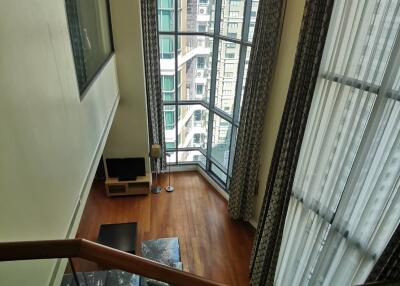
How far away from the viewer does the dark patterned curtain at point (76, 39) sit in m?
2.08

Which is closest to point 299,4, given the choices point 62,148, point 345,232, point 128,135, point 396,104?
point 396,104

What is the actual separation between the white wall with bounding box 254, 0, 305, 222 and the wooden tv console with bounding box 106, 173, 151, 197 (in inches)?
93.8

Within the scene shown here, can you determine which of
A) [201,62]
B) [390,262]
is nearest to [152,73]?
[201,62]

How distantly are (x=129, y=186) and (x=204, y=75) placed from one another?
2778mm

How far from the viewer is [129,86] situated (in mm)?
4609

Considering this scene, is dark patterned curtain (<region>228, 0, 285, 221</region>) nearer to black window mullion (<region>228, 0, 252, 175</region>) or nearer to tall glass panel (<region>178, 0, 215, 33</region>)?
black window mullion (<region>228, 0, 252, 175</region>)

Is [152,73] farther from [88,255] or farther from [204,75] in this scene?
[88,255]

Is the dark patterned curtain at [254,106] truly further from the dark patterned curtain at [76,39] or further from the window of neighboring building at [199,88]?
the dark patterned curtain at [76,39]

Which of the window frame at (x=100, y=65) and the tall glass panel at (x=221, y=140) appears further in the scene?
→ the tall glass panel at (x=221, y=140)

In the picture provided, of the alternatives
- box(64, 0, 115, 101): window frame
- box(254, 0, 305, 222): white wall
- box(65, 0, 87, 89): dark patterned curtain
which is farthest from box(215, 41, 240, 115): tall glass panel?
box(65, 0, 87, 89): dark patterned curtain

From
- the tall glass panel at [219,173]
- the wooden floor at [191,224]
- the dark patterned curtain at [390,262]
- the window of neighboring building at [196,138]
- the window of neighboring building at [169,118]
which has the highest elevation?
the dark patterned curtain at [390,262]

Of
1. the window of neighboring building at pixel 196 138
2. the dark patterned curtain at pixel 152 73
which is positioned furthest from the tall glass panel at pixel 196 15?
the window of neighboring building at pixel 196 138

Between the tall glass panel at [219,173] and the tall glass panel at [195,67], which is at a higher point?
the tall glass panel at [195,67]

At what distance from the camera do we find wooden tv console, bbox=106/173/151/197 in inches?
202
